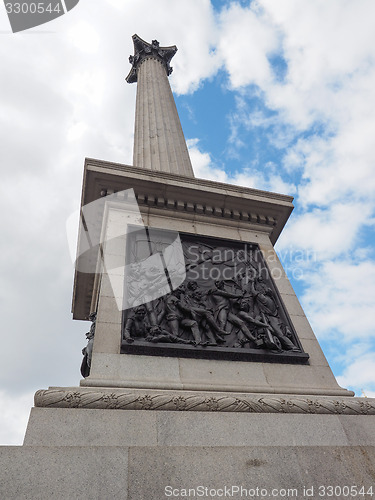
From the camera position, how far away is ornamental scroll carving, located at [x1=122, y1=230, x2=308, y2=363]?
7.52 m

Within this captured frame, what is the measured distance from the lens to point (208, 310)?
27.5 ft

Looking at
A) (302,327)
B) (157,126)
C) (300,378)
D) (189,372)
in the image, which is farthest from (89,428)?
(157,126)

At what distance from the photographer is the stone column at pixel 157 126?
14.7 metres

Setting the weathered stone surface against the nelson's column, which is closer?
the weathered stone surface

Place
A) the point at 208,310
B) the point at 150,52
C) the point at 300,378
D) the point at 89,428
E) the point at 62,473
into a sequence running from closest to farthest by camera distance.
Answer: the point at 62,473 < the point at 89,428 < the point at 300,378 < the point at 208,310 < the point at 150,52

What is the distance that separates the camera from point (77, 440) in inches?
209

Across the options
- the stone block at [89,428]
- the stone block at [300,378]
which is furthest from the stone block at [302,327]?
the stone block at [89,428]

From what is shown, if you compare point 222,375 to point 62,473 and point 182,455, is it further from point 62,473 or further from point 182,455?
point 62,473

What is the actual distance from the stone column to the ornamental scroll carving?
529cm

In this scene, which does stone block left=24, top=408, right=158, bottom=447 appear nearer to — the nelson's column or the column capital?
the nelson's column

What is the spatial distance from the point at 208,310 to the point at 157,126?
11.0m

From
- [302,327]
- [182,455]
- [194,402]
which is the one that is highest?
[302,327]

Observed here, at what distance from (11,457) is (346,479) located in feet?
14.6

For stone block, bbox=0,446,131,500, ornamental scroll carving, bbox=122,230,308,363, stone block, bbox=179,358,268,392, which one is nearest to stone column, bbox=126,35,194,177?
ornamental scroll carving, bbox=122,230,308,363
